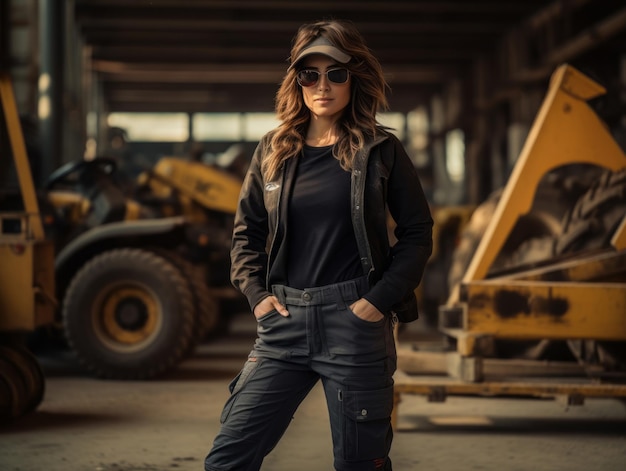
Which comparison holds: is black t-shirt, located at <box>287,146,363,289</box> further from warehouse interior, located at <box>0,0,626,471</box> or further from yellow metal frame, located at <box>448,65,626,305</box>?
yellow metal frame, located at <box>448,65,626,305</box>

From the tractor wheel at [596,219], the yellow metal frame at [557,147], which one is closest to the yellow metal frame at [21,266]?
the yellow metal frame at [557,147]

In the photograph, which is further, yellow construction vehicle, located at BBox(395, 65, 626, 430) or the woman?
yellow construction vehicle, located at BBox(395, 65, 626, 430)

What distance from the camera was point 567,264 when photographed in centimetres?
608

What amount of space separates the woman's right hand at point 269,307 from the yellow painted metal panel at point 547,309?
2.69 m

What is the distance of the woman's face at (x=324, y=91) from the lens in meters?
3.21

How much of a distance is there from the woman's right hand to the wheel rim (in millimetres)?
5235

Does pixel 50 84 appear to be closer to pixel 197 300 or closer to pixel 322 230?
pixel 197 300

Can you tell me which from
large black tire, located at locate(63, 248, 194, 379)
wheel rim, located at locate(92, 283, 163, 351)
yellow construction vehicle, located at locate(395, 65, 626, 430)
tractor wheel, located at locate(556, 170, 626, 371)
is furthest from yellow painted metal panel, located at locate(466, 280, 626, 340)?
wheel rim, located at locate(92, 283, 163, 351)

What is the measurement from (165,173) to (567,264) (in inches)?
249

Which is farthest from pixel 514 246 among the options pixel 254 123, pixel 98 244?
pixel 254 123

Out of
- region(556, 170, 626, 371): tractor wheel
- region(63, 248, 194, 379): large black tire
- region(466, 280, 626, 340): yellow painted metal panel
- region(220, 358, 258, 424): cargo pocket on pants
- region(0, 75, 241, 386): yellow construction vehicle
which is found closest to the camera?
region(220, 358, 258, 424): cargo pocket on pants

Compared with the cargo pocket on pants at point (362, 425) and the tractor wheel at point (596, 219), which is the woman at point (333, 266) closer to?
the cargo pocket on pants at point (362, 425)

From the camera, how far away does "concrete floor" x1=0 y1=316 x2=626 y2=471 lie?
5230 millimetres

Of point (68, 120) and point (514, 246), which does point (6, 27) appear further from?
point (514, 246)
